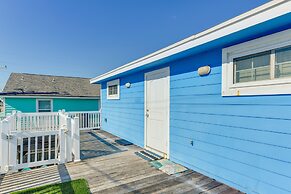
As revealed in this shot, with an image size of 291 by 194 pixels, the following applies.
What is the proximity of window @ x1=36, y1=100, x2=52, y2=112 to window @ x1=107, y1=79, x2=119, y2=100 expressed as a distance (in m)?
5.40

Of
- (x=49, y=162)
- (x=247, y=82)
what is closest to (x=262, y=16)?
(x=247, y=82)

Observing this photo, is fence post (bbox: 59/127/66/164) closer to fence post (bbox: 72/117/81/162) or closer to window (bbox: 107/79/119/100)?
fence post (bbox: 72/117/81/162)

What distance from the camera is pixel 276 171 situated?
1973 mm

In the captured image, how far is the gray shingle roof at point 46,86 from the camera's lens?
982 centimetres

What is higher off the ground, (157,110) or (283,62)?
(283,62)

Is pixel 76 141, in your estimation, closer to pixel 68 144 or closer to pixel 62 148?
pixel 68 144

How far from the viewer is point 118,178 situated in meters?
2.72

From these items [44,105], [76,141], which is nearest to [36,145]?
[76,141]

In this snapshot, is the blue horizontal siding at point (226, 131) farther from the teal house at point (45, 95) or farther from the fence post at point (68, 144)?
the teal house at point (45, 95)

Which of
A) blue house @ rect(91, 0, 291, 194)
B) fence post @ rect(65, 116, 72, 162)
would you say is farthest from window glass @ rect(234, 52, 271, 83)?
fence post @ rect(65, 116, 72, 162)

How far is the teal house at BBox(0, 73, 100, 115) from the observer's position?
9330mm

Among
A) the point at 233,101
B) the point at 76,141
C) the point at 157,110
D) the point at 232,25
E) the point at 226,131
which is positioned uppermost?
the point at 232,25

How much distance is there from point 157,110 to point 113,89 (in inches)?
127

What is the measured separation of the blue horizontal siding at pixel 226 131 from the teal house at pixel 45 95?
29.8 feet
